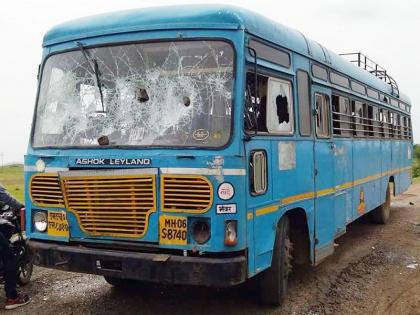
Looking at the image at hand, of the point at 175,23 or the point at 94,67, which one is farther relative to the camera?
the point at 94,67

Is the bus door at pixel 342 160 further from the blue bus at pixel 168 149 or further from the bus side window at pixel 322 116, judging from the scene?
the blue bus at pixel 168 149

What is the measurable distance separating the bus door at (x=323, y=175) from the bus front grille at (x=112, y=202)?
2496mm

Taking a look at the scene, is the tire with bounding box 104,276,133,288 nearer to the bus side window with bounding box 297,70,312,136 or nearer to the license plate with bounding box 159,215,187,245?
the license plate with bounding box 159,215,187,245

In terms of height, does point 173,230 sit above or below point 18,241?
above

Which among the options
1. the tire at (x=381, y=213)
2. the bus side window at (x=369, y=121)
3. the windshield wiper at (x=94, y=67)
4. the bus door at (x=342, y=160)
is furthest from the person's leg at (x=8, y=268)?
the tire at (x=381, y=213)

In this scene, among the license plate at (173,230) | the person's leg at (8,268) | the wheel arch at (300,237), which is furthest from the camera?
the wheel arch at (300,237)

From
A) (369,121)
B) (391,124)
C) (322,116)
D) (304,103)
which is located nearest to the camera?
(304,103)

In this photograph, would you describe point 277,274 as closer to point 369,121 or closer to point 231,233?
point 231,233

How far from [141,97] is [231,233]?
1.47 meters

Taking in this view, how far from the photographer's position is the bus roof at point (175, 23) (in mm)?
4711

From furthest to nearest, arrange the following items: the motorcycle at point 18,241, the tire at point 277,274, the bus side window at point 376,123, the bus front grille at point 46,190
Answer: the bus side window at point 376,123, the motorcycle at point 18,241, the tire at point 277,274, the bus front grille at point 46,190

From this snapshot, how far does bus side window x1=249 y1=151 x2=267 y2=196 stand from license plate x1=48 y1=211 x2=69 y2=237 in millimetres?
1765

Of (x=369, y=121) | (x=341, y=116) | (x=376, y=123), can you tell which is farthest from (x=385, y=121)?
(x=341, y=116)

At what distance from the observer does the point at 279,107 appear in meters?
5.43
